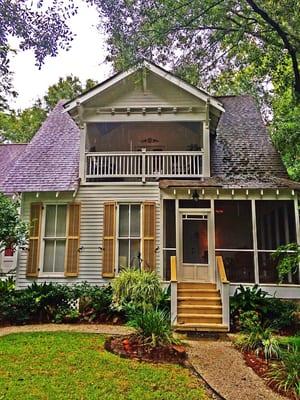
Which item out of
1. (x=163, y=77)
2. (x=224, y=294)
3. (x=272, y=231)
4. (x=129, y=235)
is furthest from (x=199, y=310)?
(x=163, y=77)

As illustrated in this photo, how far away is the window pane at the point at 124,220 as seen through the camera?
33.0 feet

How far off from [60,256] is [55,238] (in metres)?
0.55

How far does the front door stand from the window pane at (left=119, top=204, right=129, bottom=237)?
1.63 m

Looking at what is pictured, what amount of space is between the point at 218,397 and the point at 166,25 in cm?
828

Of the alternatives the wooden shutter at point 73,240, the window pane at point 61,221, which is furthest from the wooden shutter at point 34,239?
the wooden shutter at point 73,240

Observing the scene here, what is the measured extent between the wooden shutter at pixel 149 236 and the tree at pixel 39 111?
59.7 feet

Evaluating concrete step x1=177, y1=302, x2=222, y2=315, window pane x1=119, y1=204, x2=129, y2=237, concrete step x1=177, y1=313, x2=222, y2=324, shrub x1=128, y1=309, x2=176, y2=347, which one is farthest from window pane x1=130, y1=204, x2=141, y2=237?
shrub x1=128, y1=309, x2=176, y2=347

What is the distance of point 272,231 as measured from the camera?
992cm

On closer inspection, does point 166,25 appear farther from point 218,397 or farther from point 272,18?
point 218,397

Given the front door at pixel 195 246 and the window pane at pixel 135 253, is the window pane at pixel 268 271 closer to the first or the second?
the front door at pixel 195 246

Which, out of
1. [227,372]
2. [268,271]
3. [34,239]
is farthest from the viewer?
[34,239]

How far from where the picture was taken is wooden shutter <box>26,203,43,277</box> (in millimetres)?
9812

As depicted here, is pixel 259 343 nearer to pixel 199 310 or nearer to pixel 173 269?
pixel 199 310

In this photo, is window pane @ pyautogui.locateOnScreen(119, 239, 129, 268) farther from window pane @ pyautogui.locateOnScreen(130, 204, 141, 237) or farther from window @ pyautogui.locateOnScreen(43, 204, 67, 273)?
window @ pyautogui.locateOnScreen(43, 204, 67, 273)
